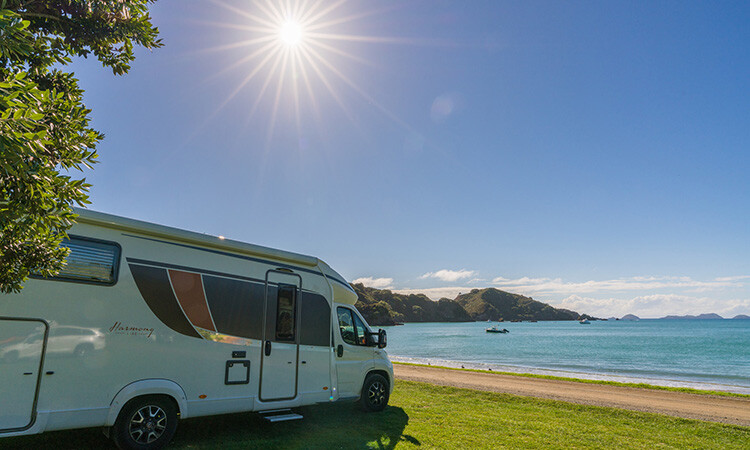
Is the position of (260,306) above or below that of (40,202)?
below

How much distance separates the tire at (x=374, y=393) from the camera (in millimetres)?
8602

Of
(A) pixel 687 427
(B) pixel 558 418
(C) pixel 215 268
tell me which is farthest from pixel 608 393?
(C) pixel 215 268

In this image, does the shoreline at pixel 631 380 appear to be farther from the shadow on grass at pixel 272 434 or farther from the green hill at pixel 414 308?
the green hill at pixel 414 308

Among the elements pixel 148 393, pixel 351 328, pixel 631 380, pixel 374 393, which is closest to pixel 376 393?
pixel 374 393

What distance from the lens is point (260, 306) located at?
23.0ft

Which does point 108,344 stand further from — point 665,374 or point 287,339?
point 665,374

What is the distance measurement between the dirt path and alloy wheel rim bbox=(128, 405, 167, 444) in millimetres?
10673

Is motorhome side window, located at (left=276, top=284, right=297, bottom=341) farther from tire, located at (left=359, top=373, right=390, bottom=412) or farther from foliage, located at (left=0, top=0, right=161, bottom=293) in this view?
foliage, located at (left=0, top=0, right=161, bottom=293)

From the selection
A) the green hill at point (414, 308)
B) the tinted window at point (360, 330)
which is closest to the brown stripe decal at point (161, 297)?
the tinted window at point (360, 330)

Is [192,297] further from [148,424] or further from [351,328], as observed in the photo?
[351,328]

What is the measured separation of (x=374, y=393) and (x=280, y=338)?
2819 mm

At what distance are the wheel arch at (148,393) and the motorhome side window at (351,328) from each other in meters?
3.24

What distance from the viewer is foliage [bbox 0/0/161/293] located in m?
2.38

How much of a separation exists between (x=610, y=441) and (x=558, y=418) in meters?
1.74
